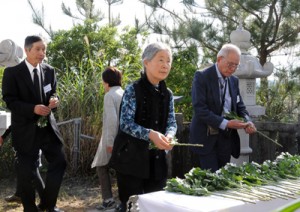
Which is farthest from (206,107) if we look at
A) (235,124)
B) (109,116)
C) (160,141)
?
(109,116)

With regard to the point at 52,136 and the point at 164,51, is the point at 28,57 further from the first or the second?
the point at 164,51

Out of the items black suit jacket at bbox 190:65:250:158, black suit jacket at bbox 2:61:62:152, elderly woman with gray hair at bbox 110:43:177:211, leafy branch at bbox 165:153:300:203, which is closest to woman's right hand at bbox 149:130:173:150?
elderly woman with gray hair at bbox 110:43:177:211

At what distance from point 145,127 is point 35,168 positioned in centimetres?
172

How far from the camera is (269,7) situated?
1098 cm

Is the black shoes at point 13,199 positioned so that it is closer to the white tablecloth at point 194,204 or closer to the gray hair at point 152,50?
the gray hair at point 152,50

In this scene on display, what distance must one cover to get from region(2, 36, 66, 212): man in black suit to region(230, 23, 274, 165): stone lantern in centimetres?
227

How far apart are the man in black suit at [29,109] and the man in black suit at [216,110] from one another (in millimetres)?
1339

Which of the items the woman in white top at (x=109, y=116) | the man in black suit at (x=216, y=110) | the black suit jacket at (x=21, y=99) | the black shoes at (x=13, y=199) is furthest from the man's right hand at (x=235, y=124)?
the black shoes at (x=13, y=199)

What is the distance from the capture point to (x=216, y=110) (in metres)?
4.11

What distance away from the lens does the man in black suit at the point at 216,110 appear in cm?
399

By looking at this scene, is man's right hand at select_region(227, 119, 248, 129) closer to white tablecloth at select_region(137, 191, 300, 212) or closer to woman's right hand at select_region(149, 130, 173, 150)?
woman's right hand at select_region(149, 130, 173, 150)

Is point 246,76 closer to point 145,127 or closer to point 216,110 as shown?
point 216,110

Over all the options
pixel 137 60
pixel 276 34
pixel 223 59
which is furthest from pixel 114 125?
pixel 276 34

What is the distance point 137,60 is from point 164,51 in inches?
240
